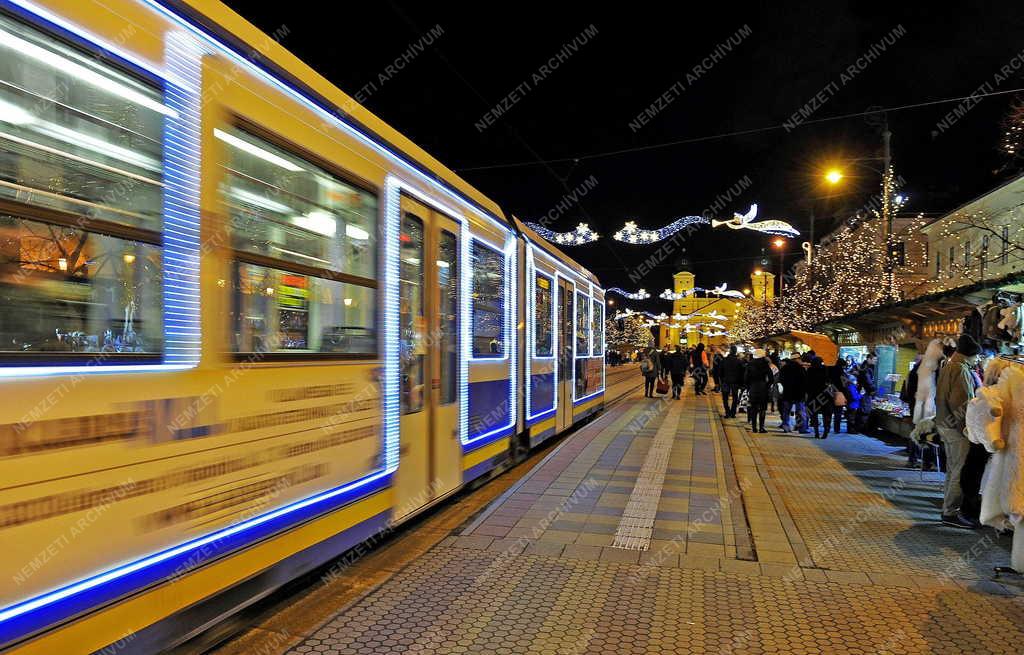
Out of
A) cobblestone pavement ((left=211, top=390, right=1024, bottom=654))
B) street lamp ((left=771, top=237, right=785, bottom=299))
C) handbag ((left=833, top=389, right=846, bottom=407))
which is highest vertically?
street lamp ((left=771, top=237, right=785, bottom=299))

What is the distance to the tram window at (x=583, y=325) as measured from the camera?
12922 millimetres

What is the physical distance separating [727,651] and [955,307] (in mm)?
8057

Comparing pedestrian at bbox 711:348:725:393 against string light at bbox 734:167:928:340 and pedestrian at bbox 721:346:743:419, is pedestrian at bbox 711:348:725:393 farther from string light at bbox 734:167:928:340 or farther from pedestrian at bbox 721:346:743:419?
string light at bbox 734:167:928:340

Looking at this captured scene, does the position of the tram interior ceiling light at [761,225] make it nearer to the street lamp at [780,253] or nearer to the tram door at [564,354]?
the tram door at [564,354]

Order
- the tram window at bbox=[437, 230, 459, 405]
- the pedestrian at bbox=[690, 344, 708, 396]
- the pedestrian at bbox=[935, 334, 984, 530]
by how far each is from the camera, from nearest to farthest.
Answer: the tram window at bbox=[437, 230, 459, 405] < the pedestrian at bbox=[935, 334, 984, 530] < the pedestrian at bbox=[690, 344, 708, 396]

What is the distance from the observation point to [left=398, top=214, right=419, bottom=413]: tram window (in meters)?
5.16

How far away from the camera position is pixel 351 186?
440 centimetres

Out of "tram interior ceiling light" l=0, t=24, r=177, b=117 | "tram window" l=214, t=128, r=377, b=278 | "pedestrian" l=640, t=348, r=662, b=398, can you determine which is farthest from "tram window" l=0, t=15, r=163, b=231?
"pedestrian" l=640, t=348, r=662, b=398

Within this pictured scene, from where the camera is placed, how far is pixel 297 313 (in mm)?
3830

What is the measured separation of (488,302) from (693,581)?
367 cm

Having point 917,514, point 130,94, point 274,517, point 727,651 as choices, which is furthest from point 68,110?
point 917,514

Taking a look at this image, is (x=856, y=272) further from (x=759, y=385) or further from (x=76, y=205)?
(x=76, y=205)

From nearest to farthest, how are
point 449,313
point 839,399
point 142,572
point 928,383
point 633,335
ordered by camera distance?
1. point 142,572
2. point 449,313
3. point 928,383
4. point 839,399
5. point 633,335

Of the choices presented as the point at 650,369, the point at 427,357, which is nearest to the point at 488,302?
the point at 427,357
